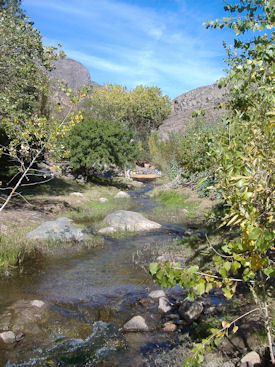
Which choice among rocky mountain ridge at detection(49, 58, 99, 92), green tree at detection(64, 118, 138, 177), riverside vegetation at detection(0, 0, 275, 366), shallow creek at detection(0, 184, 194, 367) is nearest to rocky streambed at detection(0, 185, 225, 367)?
shallow creek at detection(0, 184, 194, 367)

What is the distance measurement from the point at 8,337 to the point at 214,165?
15.8 ft

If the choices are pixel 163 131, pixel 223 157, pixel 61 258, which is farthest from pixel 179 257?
pixel 163 131

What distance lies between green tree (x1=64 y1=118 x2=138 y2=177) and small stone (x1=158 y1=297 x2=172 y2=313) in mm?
21837

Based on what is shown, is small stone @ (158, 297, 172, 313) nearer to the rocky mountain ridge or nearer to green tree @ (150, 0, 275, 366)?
green tree @ (150, 0, 275, 366)

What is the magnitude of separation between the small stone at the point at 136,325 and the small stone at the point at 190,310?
2.68ft

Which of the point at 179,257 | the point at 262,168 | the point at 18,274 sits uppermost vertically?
the point at 262,168

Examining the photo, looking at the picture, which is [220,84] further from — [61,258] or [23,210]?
[23,210]

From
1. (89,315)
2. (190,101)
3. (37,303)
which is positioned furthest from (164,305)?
(190,101)

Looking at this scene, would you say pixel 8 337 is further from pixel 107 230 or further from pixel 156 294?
pixel 107 230

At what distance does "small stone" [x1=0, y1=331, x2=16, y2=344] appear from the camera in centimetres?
583

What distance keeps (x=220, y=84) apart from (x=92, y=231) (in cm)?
1062

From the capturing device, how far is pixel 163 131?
255 feet

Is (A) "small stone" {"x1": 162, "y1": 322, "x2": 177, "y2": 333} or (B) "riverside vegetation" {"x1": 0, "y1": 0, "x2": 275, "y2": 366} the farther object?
(A) "small stone" {"x1": 162, "y1": 322, "x2": 177, "y2": 333}

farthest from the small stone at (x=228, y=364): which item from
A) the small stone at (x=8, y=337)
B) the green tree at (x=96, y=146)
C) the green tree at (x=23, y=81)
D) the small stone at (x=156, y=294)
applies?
the green tree at (x=96, y=146)
